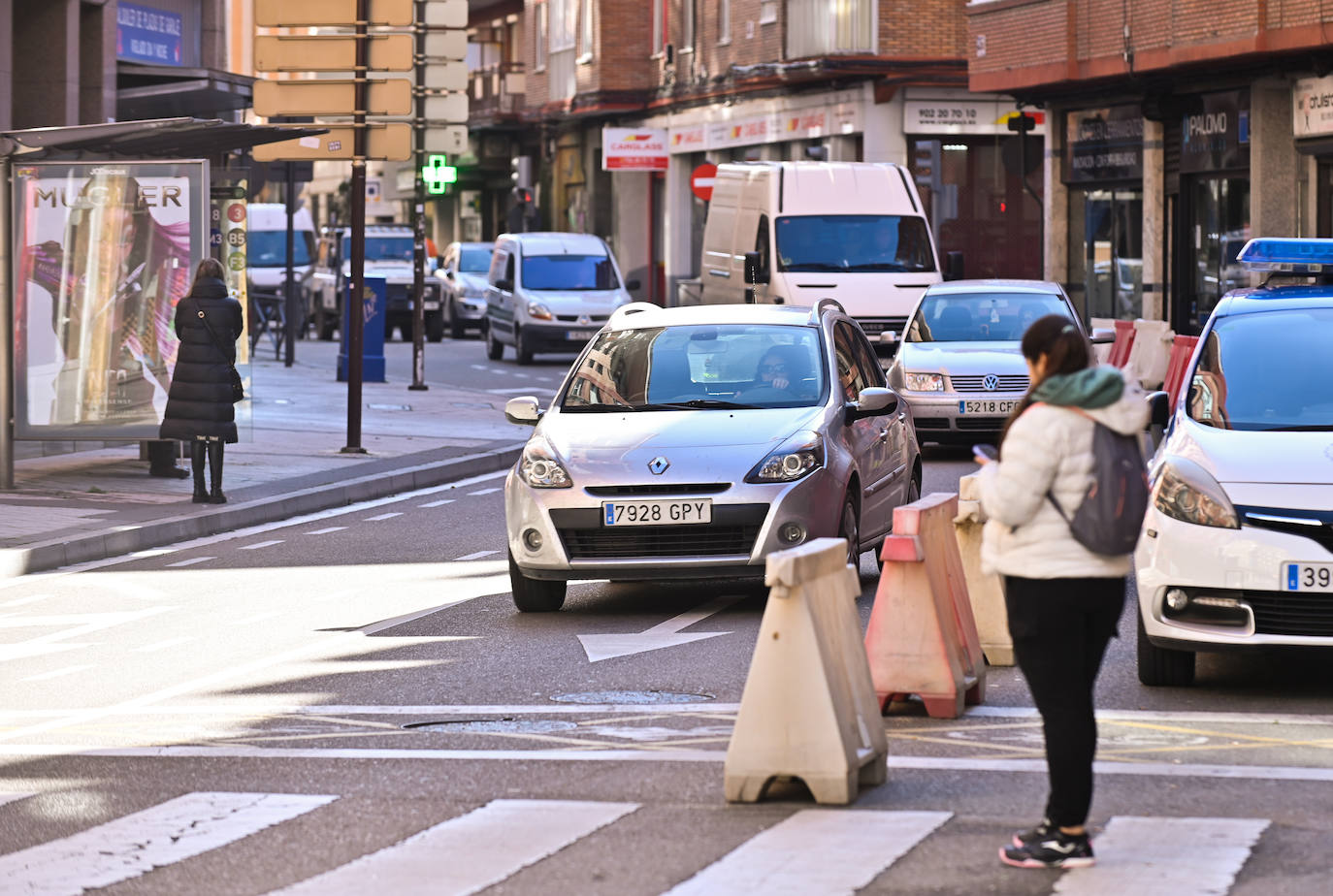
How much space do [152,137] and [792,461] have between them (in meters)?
8.56

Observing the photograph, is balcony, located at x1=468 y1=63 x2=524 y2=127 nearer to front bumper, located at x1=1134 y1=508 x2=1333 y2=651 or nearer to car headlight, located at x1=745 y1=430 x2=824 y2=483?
car headlight, located at x1=745 y1=430 x2=824 y2=483

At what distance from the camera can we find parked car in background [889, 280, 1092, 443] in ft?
68.7

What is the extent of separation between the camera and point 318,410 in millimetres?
27812

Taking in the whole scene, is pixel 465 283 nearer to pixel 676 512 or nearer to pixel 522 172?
pixel 522 172

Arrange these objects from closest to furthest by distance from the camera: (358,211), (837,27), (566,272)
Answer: (358,211) → (566,272) → (837,27)

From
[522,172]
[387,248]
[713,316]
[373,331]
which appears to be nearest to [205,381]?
[713,316]

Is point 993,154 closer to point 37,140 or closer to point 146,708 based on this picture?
point 37,140

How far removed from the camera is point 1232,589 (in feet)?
30.2

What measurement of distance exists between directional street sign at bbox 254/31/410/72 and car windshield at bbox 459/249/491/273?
26.3m

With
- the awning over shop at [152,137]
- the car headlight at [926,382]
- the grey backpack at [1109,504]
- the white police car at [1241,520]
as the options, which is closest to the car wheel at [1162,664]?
the white police car at [1241,520]

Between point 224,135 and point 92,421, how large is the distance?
8.46 ft

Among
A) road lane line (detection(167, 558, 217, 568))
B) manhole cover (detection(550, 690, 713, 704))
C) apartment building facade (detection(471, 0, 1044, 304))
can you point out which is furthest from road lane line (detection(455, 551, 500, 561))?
apartment building facade (detection(471, 0, 1044, 304))

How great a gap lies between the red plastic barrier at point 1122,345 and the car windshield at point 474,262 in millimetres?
20926

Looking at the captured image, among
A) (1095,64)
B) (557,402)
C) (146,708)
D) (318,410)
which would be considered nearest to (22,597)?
(557,402)
